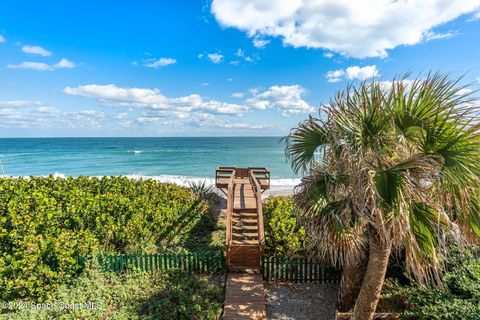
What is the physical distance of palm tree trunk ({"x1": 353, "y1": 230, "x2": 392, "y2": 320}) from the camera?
4441 mm

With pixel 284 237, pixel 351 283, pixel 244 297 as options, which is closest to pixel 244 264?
pixel 244 297

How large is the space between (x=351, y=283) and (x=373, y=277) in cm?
202

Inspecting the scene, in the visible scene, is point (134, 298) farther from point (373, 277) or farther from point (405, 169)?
point (405, 169)

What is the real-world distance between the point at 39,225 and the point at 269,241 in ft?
25.9

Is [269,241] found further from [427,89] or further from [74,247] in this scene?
[427,89]

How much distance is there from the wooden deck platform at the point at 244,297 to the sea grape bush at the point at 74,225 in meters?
3.96

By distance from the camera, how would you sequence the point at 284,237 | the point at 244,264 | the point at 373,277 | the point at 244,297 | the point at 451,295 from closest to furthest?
the point at 373,277, the point at 451,295, the point at 244,297, the point at 244,264, the point at 284,237

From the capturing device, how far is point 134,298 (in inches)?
265

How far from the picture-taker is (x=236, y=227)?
9734mm

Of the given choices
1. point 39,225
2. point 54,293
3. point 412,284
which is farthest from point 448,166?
point 39,225

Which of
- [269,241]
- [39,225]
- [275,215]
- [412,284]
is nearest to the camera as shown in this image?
[412,284]

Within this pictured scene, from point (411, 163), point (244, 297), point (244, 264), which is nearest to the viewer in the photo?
point (411, 163)

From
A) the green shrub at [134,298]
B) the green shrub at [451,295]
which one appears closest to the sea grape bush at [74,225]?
the green shrub at [134,298]

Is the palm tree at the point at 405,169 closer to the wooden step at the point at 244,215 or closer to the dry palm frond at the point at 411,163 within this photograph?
the dry palm frond at the point at 411,163
